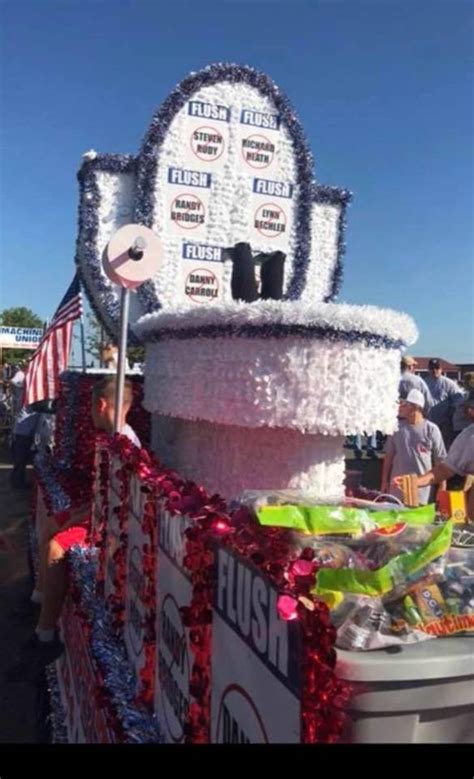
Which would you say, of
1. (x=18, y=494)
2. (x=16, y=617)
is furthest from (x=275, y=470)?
(x=18, y=494)

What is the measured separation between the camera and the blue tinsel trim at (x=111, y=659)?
1793 mm

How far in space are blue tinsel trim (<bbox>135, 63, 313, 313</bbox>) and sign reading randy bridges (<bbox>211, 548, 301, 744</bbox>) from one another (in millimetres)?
2958

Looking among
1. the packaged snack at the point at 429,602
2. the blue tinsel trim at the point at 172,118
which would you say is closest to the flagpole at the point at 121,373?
the blue tinsel trim at the point at 172,118

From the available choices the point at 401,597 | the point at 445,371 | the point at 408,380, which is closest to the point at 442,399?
the point at 408,380

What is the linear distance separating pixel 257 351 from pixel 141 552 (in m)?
0.86

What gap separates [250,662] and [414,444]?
4068 mm

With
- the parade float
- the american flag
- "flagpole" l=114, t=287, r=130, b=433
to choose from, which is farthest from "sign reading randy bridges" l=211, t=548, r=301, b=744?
the american flag

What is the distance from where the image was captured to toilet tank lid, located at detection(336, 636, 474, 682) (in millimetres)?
1038

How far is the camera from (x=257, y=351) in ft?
8.41

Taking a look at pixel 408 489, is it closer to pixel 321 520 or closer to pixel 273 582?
pixel 321 520

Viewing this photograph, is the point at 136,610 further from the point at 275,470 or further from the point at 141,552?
the point at 275,470

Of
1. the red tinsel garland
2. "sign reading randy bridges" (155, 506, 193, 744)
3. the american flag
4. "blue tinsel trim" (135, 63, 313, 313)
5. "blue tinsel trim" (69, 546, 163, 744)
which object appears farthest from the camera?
the american flag

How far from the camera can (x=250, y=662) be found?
1.21m

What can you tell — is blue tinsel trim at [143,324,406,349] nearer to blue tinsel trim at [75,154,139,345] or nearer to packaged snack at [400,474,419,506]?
packaged snack at [400,474,419,506]
